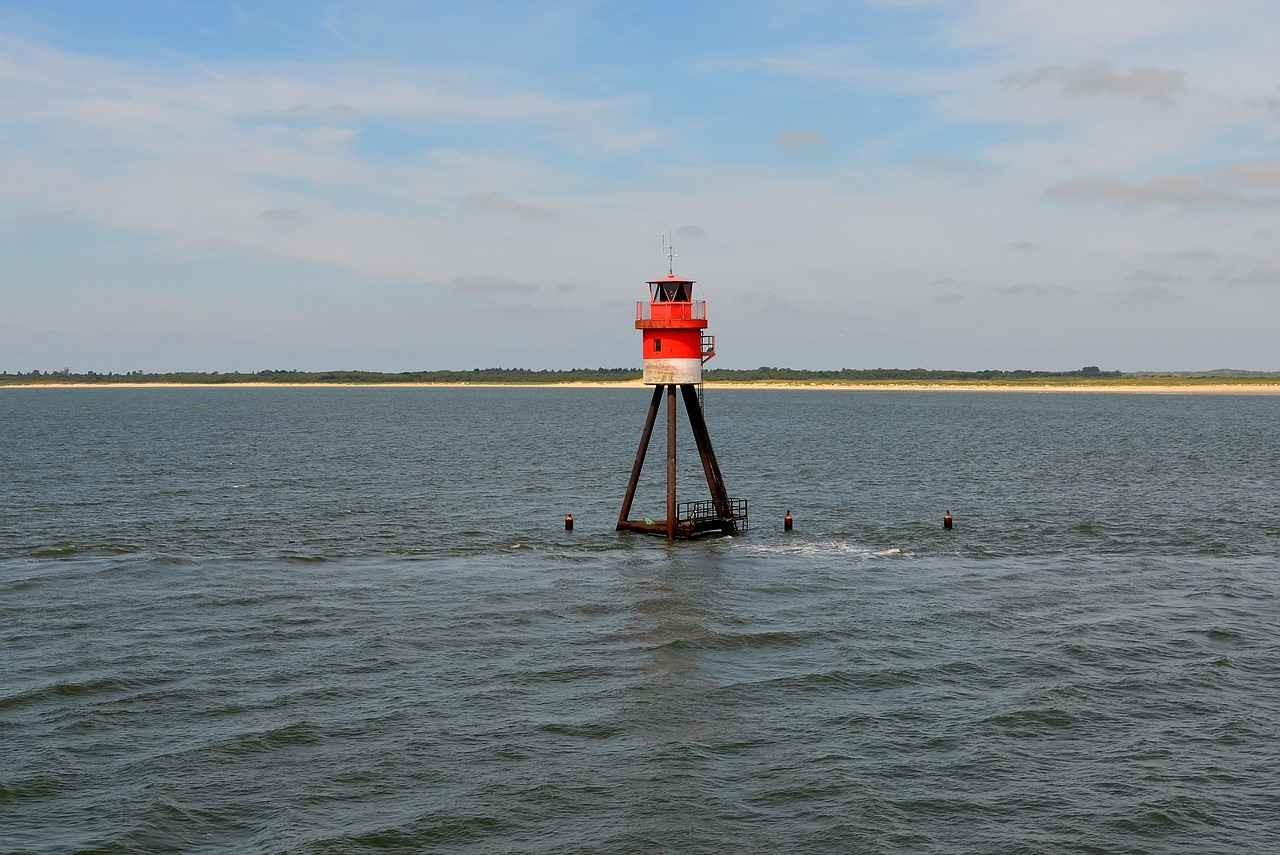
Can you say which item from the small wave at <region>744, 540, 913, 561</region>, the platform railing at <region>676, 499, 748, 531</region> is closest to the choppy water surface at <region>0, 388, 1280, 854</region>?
the small wave at <region>744, 540, 913, 561</region>

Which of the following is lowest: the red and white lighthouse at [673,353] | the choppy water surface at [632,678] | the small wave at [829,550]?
the choppy water surface at [632,678]

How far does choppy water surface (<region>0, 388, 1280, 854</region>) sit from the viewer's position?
58.1 ft

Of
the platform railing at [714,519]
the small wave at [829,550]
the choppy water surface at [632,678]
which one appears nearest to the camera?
the choppy water surface at [632,678]

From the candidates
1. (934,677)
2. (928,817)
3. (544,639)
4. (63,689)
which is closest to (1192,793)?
(928,817)

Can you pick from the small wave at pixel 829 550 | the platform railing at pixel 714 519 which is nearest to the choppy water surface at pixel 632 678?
the small wave at pixel 829 550

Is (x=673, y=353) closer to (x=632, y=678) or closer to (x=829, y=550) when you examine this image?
(x=829, y=550)

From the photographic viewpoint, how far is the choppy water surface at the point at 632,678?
17.7 meters

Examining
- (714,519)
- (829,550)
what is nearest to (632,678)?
(829,550)

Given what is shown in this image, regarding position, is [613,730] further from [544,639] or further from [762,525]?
[762,525]

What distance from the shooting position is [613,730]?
70.9 feet

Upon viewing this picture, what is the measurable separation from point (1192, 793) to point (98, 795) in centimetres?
1859

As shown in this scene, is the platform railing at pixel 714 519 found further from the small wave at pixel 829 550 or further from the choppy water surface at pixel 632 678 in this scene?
the small wave at pixel 829 550

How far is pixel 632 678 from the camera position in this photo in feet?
81.6

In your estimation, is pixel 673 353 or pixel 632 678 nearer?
pixel 632 678
